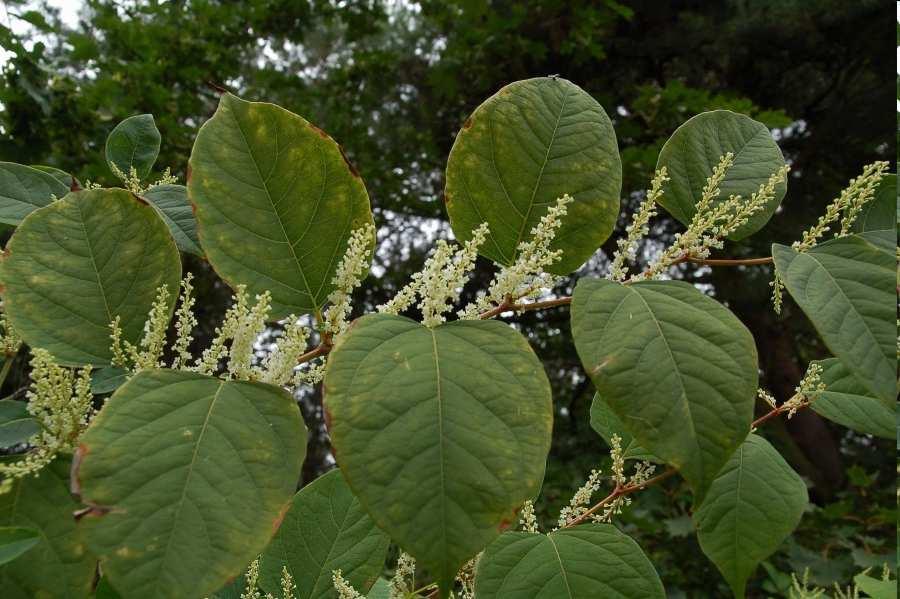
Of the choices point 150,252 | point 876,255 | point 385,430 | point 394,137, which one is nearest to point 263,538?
point 385,430

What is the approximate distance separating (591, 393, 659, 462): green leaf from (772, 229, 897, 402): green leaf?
0.74ft

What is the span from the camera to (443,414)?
0.35 metres

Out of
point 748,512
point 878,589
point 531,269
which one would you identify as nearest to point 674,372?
point 531,269

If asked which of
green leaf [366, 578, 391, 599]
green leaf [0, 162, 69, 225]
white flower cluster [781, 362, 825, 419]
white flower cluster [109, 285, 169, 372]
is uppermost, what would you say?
green leaf [0, 162, 69, 225]

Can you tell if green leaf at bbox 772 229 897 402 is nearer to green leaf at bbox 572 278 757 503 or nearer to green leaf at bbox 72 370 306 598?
green leaf at bbox 572 278 757 503

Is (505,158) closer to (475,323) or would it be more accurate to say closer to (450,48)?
(475,323)

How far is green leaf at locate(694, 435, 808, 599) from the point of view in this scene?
0.51m

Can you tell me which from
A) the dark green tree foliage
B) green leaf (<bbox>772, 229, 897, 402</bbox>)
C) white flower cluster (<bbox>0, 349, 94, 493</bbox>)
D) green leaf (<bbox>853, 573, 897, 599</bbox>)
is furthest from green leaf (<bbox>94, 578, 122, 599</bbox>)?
the dark green tree foliage

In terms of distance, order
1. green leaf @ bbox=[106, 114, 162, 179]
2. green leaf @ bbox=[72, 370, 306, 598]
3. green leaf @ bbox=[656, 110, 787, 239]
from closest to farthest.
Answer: green leaf @ bbox=[72, 370, 306, 598] < green leaf @ bbox=[656, 110, 787, 239] < green leaf @ bbox=[106, 114, 162, 179]

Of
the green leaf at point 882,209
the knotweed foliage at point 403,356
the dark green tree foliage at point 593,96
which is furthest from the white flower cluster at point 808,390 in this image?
the dark green tree foliage at point 593,96

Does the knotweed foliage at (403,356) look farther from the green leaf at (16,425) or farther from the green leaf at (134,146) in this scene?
the green leaf at (134,146)

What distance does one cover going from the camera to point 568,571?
50 centimetres

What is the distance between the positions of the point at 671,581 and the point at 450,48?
9.41ft

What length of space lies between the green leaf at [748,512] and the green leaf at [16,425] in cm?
43
